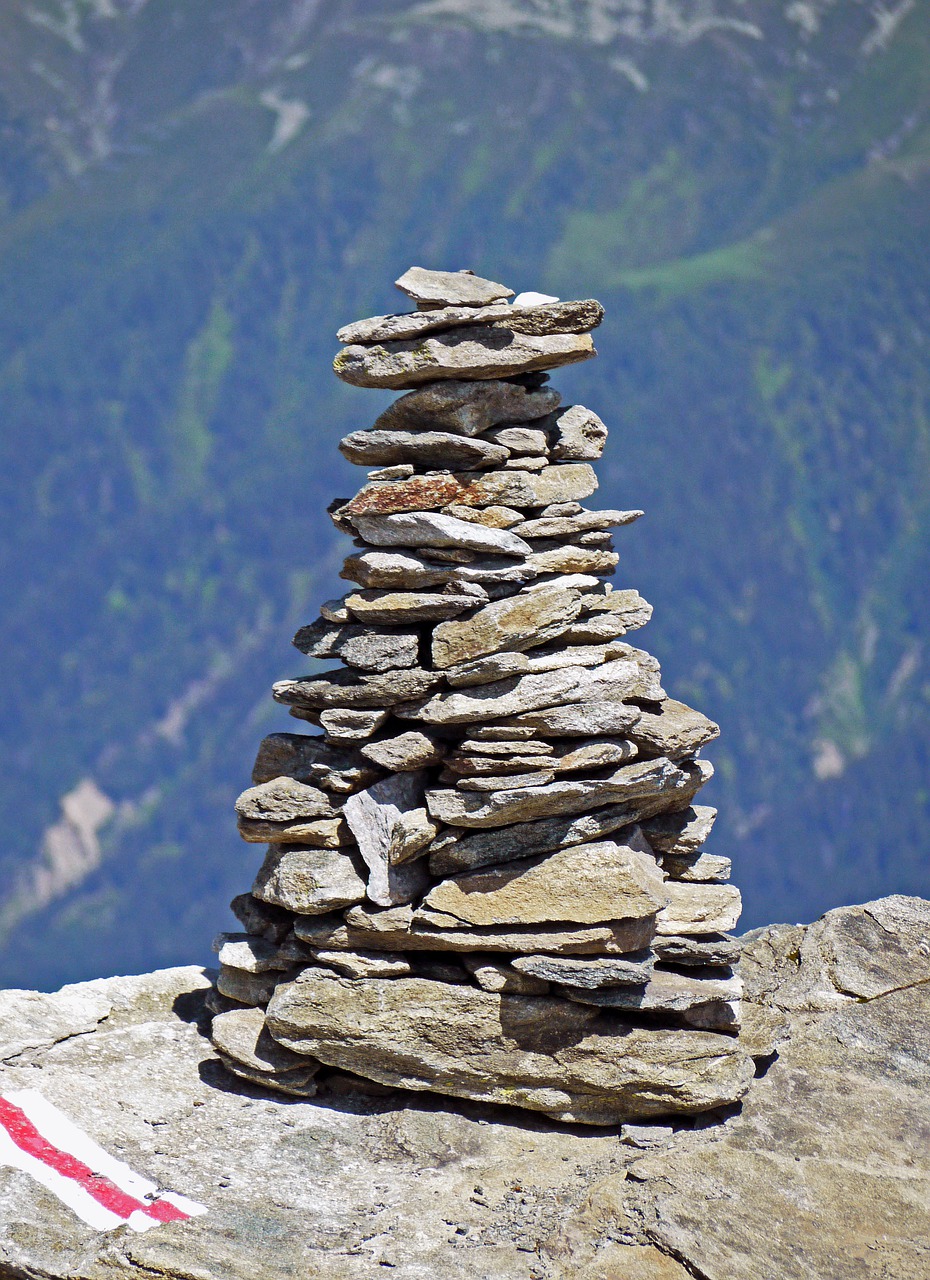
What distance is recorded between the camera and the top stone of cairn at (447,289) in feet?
29.7

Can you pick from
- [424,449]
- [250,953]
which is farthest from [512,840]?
[424,449]

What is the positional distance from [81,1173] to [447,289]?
603 cm

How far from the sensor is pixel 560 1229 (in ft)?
25.2

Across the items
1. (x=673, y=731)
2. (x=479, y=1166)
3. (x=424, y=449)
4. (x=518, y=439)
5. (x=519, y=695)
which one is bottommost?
(x=479, y=1166)

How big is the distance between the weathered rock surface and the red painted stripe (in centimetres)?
19

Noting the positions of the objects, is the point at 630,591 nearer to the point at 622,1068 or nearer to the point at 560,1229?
the point at 622,1068

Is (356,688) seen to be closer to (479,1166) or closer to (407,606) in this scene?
(407,606)

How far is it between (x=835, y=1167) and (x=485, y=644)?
3.90 meters

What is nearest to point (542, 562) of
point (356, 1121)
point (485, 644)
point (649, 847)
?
point (485, 644)

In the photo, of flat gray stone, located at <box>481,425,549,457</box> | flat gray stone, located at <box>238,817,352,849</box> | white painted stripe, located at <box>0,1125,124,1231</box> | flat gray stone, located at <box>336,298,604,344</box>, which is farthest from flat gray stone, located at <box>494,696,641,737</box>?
white painted stripe, located at <box>0,1125,124,1231</box>

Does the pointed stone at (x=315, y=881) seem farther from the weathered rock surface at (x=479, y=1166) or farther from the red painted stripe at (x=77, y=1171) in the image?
the red painted stripe at (x=77, y=1171)

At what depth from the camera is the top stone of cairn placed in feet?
29.7

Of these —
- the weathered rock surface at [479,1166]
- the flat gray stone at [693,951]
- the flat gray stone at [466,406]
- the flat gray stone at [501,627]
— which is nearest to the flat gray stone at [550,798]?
the flat gray stone at [501,627]

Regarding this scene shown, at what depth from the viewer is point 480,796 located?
867 centimetres
